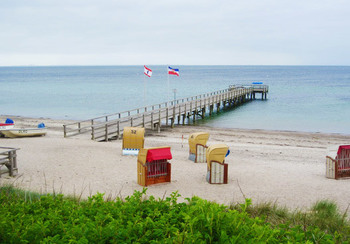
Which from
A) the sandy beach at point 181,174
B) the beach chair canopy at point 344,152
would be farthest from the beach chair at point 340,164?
the sandy beach at point 181,174

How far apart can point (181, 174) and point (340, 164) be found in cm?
560

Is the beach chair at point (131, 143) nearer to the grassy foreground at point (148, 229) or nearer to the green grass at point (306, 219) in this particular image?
the green grass at point (306, 219)

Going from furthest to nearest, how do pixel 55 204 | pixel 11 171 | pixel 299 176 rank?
pixel 299 176, pixel 11 171, pixel 55 204

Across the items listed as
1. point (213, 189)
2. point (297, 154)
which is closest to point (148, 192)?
point (213, 189)

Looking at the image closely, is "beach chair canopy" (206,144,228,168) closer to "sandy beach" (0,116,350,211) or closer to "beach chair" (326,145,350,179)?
"sandy beach" (0,116,350,211)

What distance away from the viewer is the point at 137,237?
12.5 ft

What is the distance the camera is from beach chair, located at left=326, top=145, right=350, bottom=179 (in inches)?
493

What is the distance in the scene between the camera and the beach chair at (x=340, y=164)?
12.5m

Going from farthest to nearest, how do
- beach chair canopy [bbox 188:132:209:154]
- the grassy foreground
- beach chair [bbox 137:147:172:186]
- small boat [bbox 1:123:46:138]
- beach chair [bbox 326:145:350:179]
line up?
small boat [bbox 1:123:46:138] → beach chair canopy [bbox 188:132:209:154] → beach chair [bbox 326:145:350:179] → beach chair [bbox 137:147:172:186] → the grassy foreground

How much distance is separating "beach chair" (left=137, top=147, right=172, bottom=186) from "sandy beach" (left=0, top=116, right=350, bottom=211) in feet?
0.97

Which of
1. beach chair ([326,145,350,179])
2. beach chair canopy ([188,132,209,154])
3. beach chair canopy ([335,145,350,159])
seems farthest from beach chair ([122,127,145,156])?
beach chair canopy ([335,145,350,159])

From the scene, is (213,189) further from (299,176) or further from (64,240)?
(64,240)

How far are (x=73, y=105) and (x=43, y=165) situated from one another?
40695 millimetres

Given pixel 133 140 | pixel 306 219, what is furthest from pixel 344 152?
pixel 133 140
